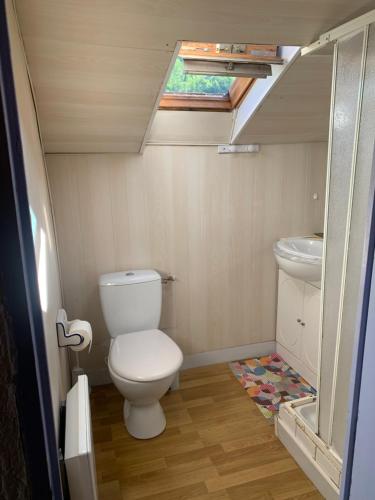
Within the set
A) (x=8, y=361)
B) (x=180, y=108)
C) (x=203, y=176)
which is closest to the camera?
(x=8, y=361)

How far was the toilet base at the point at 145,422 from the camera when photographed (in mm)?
1964

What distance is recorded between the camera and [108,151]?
2.13 meters

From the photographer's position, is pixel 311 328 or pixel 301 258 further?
pixel 311 328

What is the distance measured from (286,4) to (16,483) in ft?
4.73

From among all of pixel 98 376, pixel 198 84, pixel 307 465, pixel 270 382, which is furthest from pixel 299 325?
pixel 198 84

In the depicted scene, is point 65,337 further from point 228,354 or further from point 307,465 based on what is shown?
point 228,354

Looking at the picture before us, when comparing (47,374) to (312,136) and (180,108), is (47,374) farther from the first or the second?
(312,136)

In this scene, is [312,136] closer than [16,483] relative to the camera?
No

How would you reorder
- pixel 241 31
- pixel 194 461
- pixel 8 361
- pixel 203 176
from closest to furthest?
pixel 8 361 < pixel 241 31 < pixel 194 461 < pixel 203 176

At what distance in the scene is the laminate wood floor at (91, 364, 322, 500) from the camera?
1.64 meters

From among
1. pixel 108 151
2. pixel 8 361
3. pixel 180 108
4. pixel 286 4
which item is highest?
pixel 286 4

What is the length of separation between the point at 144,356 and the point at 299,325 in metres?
1.14

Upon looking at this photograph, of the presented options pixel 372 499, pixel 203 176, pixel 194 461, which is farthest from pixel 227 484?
pixel 203 176

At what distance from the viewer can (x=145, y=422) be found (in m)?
1.97
